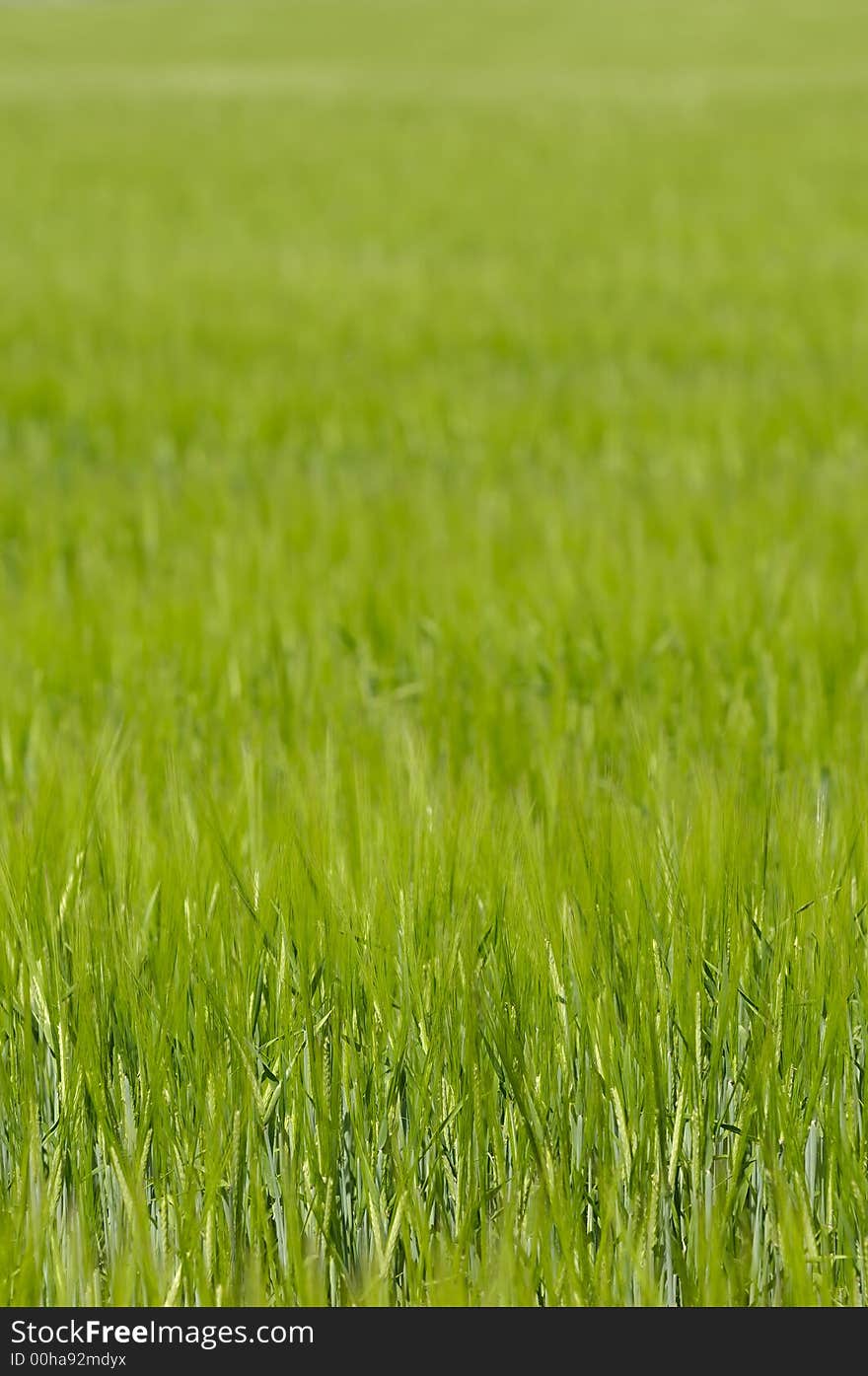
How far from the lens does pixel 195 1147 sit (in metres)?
1.05

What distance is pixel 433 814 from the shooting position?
1.39 metres

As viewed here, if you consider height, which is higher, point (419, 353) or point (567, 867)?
point (419, 353)

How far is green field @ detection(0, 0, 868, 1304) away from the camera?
101 centimetres

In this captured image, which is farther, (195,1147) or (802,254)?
(802,254)

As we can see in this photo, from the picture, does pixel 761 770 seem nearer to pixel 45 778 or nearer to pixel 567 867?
pixel 567 867

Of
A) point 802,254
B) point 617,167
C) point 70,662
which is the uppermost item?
point 617,167

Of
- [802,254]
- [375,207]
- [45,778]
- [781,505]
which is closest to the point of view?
[45,778]

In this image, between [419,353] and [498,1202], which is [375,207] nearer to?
[419,353]

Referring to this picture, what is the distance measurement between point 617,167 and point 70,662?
11344mm

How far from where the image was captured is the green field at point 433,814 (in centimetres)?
101

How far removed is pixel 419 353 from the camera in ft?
17.4
